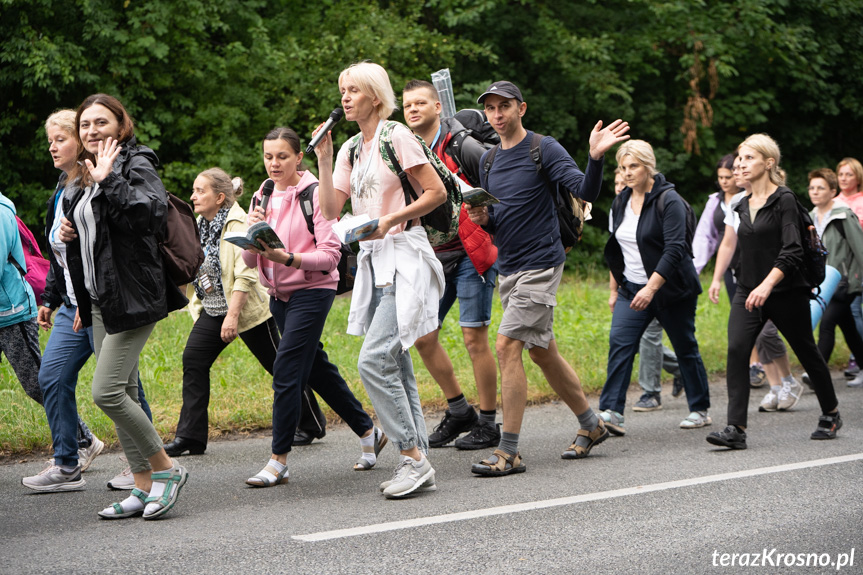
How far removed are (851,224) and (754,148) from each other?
8.71 ft

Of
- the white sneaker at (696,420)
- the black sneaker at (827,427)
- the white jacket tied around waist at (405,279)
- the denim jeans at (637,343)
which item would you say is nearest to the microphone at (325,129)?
the white jacket tied around waist at (405,279)

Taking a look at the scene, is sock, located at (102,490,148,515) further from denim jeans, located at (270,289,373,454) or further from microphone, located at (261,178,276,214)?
microphone, located at (261,178,276,214)

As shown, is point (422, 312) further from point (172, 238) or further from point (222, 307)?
point (222, 307)

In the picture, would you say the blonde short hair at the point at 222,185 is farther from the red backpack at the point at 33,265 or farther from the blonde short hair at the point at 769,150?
the blonde short hair at the point at 769,150

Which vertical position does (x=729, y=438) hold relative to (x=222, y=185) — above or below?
below

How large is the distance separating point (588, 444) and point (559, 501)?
1.27 meters

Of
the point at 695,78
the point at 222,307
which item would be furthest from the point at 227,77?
the point at 222,307

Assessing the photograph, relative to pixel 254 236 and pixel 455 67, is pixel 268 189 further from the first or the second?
pixel 455 67

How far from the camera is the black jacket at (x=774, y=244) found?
6504 mm

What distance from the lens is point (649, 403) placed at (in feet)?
27.4

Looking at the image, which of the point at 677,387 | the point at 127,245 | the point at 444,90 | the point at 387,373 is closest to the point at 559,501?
the point at 387,373

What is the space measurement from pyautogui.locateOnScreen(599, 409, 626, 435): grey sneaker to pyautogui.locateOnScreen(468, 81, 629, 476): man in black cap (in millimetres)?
1198

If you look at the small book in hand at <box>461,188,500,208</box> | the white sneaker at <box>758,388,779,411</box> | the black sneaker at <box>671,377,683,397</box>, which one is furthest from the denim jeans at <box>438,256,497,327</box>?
the black sneaker at <box>671,377,683,397</box>

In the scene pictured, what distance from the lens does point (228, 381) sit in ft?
27.8
